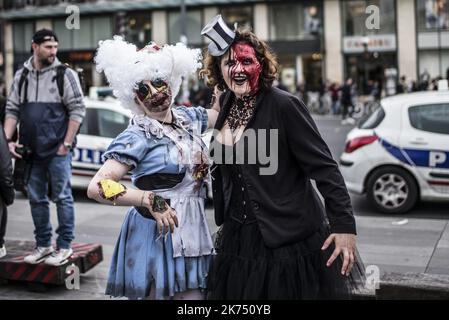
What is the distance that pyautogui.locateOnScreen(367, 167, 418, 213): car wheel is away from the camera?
8320 millimetres

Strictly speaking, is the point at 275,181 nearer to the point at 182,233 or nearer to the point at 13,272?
the point at 182,233

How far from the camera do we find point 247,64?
3033 mm

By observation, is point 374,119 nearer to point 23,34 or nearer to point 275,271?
point 275,271

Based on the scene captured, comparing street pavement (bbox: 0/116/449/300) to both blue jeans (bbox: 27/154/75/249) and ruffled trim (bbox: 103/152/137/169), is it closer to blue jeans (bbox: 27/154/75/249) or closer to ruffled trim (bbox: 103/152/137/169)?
blue jeans (bbox: 27/154/75/249)

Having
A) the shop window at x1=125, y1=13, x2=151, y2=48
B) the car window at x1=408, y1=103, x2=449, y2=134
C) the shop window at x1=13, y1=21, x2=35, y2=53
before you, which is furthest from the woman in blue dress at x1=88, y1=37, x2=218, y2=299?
the shop window at x1=13, y1=21, x2=35, y2=53

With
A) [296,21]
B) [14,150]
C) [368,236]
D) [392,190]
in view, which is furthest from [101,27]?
[14,150]

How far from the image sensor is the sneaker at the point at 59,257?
524 centimetres

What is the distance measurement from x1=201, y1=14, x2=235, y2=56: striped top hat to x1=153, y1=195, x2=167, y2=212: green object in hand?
2.37 ft

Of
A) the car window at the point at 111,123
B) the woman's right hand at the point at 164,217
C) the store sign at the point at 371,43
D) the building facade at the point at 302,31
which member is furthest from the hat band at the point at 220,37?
the store sign at the point at 371,43

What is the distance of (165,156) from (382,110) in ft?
19.9

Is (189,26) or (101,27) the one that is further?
(101,27)

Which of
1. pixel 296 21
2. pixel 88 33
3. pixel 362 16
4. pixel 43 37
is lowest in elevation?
pixel 43 37

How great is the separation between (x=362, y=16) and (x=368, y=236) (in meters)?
27.4

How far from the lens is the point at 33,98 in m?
5.29
